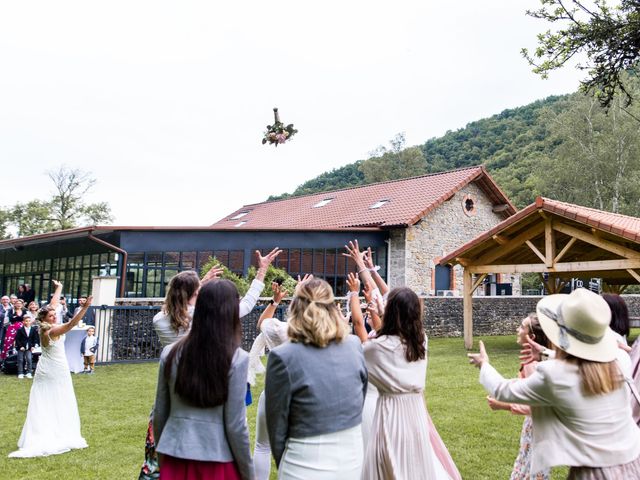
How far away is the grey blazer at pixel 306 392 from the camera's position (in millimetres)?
2648

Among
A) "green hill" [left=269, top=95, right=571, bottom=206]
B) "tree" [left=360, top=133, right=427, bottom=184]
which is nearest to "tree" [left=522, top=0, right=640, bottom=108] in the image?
"green hill" [left=269, top=95, right=571, bottom=206]

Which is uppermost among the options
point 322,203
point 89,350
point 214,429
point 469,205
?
point 322,203

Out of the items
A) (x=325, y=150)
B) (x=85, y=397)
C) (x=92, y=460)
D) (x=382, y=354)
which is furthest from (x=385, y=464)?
(x=325, y=150)

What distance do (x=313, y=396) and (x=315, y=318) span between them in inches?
14.6

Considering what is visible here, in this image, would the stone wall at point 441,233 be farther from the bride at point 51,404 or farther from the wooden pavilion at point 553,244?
the bride at point 51,404

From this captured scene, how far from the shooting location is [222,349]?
2.66 meters

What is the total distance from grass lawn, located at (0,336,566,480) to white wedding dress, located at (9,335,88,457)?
0.12 metres

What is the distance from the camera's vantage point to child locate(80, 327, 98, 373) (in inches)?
486

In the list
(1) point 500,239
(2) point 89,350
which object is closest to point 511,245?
(1) point 500,239

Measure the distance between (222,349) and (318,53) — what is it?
4.68 m

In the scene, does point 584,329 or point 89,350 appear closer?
point 584,329

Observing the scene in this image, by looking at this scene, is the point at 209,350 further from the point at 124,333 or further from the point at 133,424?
the point at 124,333

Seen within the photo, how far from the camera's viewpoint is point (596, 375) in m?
2.51

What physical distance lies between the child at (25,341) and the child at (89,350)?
1019mm
